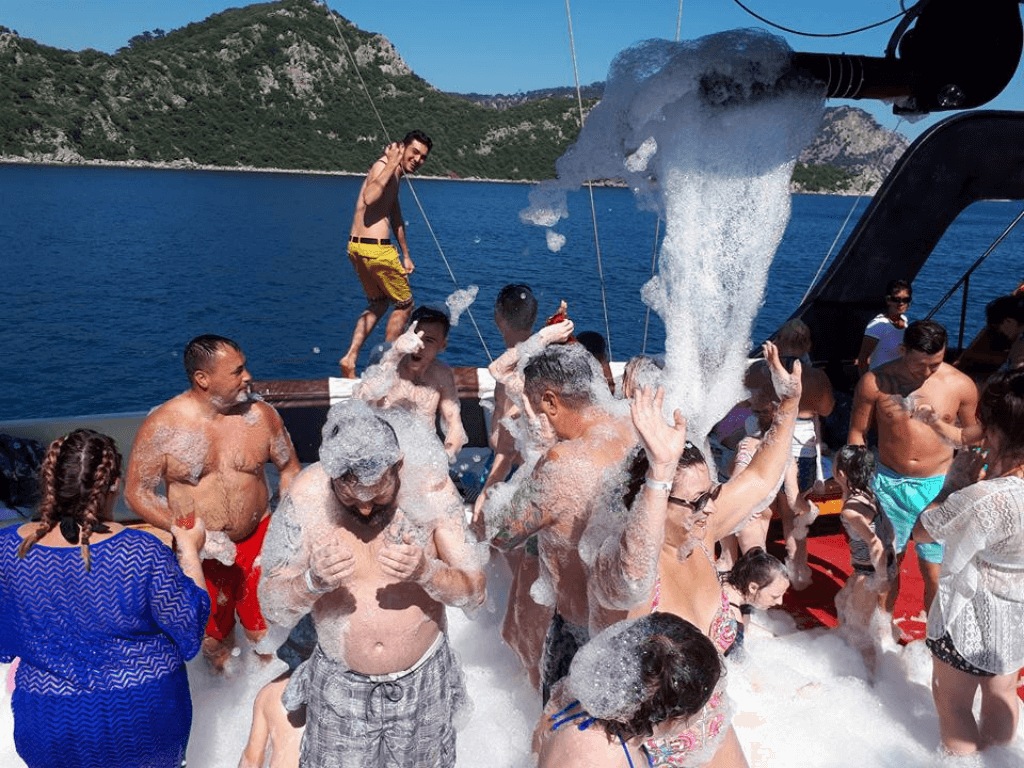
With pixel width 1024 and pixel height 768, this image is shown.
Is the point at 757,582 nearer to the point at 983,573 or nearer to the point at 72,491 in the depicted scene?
the point at 983,573

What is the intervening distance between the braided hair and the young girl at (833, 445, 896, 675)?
283cm

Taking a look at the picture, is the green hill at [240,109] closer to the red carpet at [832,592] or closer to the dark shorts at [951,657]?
the red carpet at [832,592]

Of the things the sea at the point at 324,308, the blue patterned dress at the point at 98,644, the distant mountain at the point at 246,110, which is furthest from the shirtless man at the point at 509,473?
the distant mountain at the point at 246,110

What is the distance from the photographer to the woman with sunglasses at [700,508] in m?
2.02

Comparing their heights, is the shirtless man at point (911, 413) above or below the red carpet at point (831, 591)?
above

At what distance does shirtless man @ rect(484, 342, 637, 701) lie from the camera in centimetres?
253

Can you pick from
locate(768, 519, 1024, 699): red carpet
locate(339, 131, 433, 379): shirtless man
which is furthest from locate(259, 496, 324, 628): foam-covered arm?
locate(339, 131, 433, 379): shirtless man

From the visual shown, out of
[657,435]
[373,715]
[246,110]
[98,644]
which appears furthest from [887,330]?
[246,110]

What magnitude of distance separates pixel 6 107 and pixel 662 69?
86.3m

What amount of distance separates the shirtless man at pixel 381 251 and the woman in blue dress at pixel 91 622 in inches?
151

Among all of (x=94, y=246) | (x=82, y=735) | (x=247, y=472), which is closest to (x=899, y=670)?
(x=247, y=472)

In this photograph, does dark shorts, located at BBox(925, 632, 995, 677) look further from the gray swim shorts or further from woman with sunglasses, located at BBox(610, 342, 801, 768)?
the gray swim shorts

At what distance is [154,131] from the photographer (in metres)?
80.7

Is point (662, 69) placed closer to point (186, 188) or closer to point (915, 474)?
point (915, 474)
